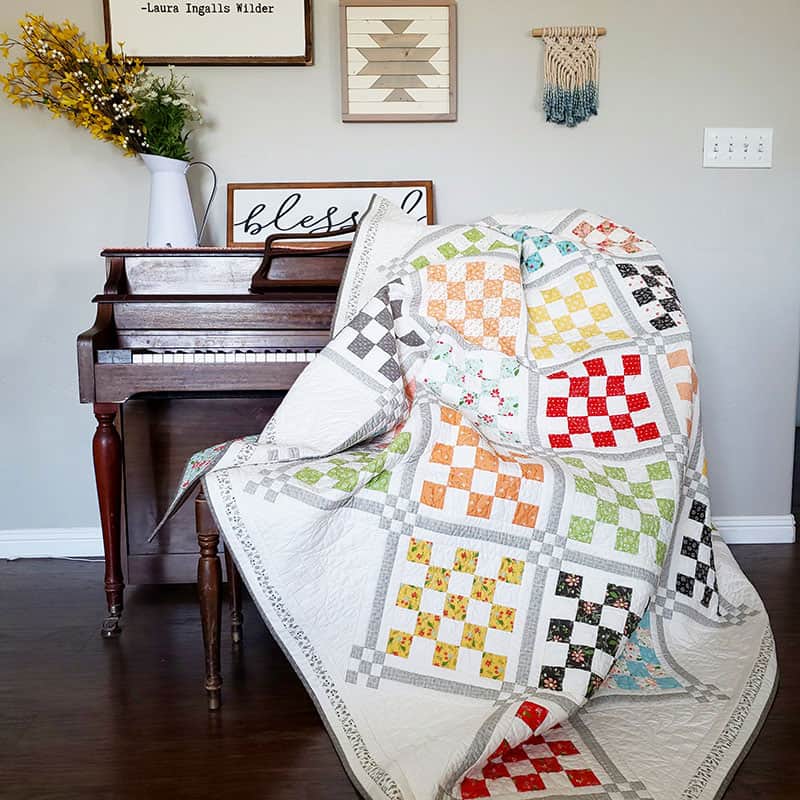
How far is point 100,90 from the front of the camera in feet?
7.85

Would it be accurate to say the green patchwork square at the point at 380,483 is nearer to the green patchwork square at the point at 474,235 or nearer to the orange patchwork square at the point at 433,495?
the orange patchwork square at the point at 433,495

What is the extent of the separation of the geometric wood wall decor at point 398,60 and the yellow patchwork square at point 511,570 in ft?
4.74

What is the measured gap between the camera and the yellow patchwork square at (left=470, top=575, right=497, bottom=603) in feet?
5.43

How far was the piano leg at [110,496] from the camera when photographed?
2.15 meters

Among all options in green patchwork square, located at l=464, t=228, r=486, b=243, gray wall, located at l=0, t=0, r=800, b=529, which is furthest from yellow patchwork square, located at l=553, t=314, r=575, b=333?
gray wall, located at l=0, t=0, r=800, b=529

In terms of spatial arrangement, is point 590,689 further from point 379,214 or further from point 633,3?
point 633,3

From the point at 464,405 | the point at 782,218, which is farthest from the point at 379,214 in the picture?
the point at 782,218

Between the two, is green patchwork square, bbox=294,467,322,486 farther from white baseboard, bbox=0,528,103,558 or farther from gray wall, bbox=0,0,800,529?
white baseboard, bbox=0,528,103,558

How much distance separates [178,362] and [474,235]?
72cm

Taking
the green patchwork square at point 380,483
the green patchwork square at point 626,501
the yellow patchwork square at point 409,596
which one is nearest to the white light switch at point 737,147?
Answer: the green patchwork square at point 626,501

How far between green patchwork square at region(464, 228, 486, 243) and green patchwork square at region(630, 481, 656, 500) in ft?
2.09

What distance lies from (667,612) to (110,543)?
49.9 inches

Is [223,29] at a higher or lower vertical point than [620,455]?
higher

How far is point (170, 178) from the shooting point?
2439mm
